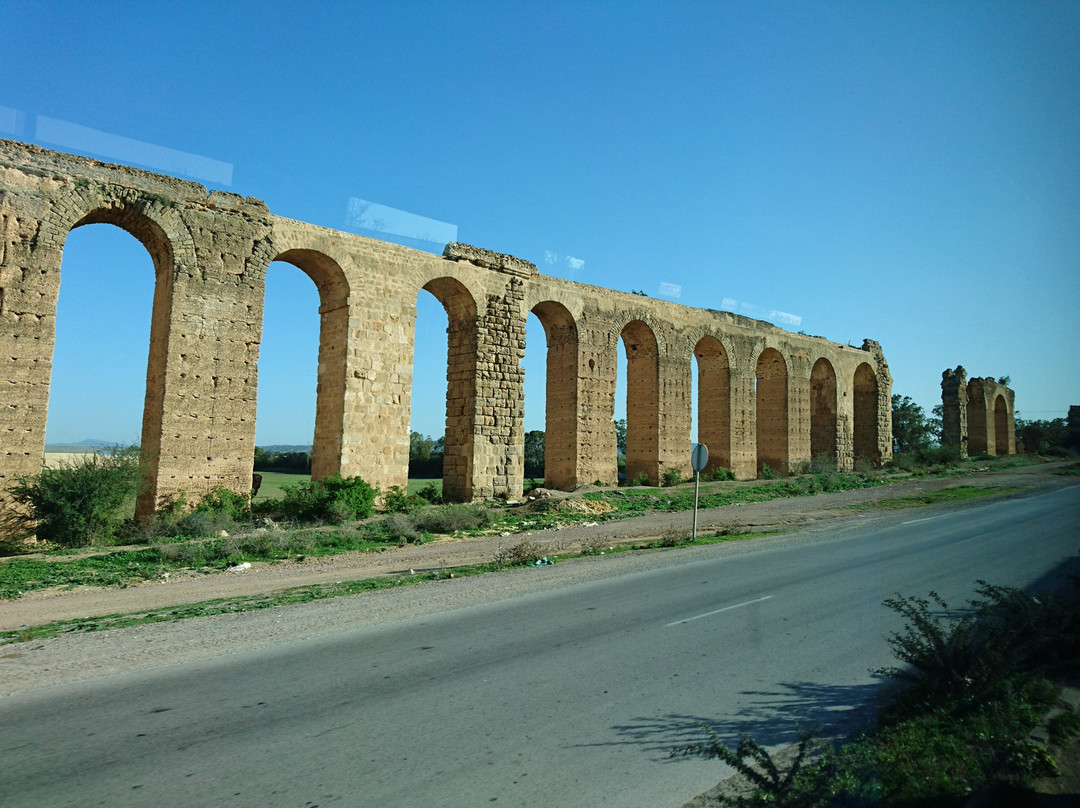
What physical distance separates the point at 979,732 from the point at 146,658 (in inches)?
245

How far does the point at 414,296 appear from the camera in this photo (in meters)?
18.7

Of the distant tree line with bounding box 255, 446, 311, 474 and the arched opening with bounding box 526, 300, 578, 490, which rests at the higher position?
the arched opening with bounding box 526, 300, 578, 490

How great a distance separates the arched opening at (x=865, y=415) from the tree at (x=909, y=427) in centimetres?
1219

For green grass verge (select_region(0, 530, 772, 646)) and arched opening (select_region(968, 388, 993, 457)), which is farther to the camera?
arched opening (select_region(968, 388, 993, 457))

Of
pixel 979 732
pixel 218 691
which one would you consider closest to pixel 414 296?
pixel 218 691

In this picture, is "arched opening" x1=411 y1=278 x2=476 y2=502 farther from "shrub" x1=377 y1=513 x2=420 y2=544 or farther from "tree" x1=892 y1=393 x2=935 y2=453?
"tree" x1=892 y1=393 x2=935 y2=453

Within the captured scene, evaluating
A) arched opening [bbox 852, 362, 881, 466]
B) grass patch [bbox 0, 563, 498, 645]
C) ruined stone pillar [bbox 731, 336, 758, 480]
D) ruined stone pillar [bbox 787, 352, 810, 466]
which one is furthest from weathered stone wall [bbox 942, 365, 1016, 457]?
grass patch [bbox 0, 563, 498, 645]

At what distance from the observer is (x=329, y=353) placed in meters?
18.0

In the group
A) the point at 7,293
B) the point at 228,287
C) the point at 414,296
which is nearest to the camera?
the point at 7,293

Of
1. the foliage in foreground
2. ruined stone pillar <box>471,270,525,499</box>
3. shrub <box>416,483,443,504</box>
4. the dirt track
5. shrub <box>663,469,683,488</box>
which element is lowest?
the dirt track

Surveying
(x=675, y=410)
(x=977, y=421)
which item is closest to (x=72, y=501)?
(x=675, y=410)

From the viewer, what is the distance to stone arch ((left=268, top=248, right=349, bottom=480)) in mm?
17266

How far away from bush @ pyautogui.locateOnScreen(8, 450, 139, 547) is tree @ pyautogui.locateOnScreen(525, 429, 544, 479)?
31398 millimetres

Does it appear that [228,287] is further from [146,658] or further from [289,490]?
[146,658]
